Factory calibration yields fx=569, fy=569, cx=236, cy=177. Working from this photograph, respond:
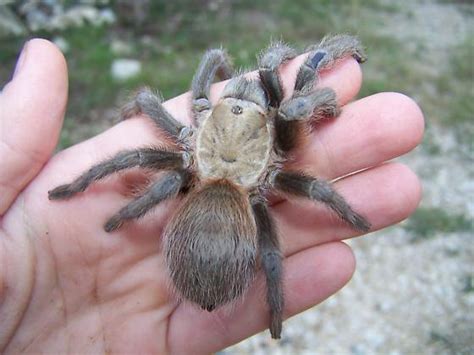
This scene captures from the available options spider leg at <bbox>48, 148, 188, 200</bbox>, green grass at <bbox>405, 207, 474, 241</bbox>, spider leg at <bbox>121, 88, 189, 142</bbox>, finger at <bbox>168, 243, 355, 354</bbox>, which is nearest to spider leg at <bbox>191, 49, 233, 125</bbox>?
spider leg at <bbox>121, 88, 189, 142</bbox>

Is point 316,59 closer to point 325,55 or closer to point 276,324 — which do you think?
point 325,55

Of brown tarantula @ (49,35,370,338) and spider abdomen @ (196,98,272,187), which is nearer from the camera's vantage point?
brown tarantula @ (49,35,370,338)

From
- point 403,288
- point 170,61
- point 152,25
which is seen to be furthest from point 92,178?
point 152,25

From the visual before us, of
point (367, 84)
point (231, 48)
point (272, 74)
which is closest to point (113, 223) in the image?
point (272, 74)

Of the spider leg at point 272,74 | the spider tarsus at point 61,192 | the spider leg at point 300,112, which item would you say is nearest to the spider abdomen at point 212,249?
the spider leg at point 300,112

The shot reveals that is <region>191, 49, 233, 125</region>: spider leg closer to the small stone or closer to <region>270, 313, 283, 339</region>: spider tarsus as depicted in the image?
<region>270, 313, 283, 339</region>: spider tarsus

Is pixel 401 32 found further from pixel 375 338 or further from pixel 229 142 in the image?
pixel 229 142

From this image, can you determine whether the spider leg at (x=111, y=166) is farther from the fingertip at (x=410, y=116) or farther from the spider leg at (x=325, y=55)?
the fingertip at (x=410, y=116)
